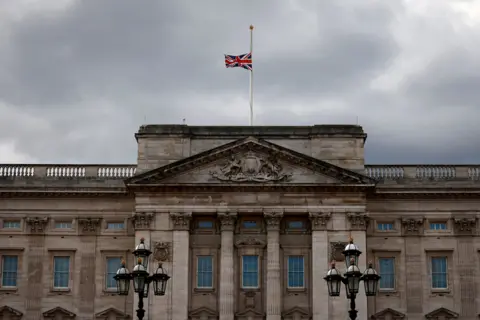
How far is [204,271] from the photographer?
54.5 metres

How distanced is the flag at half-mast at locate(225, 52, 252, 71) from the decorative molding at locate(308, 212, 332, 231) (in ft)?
32.8

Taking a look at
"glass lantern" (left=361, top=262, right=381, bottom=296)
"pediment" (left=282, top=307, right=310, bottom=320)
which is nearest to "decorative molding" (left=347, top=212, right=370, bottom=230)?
"pediment" (left=282, top=307, right=310, bottom=320)

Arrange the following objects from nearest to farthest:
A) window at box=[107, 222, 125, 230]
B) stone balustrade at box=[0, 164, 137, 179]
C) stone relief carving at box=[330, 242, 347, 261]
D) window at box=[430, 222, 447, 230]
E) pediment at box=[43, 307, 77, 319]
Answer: stone relief carving at box=[330, 242, 347, 261]
pediment at box=[43, 307, 77, 319]
window at box=[430, 222, 447, 230]
window at box=[107, 222, 125, 230]
stone balustrade at box=[0, 164, 137, 179]

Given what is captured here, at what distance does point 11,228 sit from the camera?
56312 mm

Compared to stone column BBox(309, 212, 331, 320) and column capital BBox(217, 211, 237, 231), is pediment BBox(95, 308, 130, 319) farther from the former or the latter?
stone column BBox(309, 212, 331, 320)

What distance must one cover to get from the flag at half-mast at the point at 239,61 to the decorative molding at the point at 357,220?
10.9m

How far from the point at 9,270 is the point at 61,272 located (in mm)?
2962

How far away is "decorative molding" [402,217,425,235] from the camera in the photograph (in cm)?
5559

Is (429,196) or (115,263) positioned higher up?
(429,196)

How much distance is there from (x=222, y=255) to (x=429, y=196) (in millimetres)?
12263

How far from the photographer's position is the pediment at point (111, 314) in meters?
54.4

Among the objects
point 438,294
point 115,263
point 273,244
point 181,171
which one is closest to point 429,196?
point 438,294

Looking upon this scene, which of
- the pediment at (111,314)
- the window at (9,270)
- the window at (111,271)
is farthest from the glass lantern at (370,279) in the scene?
the window at (9,270)

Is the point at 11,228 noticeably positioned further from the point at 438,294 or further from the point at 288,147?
the point at 438,294
